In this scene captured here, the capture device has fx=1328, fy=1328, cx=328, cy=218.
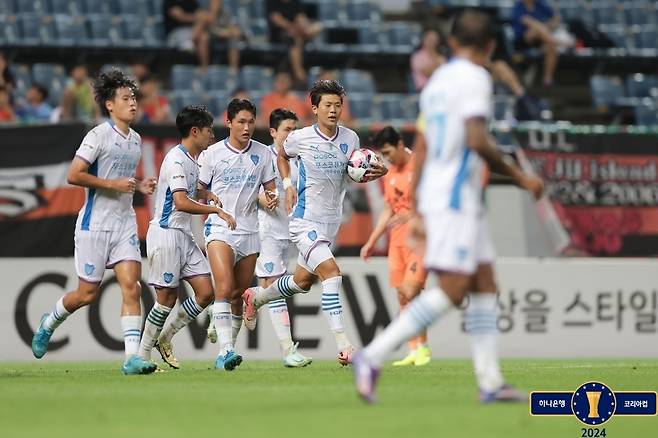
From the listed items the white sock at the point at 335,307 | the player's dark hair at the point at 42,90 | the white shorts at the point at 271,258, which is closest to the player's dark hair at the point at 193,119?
the white shorts at the point at 271,258

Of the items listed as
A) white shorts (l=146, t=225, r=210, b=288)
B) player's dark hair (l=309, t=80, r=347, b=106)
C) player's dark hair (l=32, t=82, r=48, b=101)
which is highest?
player's dark hair (l=309, t=80, r=347, b=106)

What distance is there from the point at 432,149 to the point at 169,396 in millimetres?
2602

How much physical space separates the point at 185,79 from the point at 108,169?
1058cm

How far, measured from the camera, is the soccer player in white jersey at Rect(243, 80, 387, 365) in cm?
1193

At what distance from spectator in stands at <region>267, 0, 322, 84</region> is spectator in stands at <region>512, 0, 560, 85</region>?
11.8ft

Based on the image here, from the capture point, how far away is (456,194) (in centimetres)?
761

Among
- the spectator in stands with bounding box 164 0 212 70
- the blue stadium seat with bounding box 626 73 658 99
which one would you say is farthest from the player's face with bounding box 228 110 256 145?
the blue stadium seat with bounding box 626 73 658 99

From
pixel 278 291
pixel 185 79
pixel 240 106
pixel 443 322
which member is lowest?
pixel 443 322

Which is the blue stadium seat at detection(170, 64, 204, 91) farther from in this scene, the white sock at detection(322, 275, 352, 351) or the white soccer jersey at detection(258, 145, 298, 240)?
the white sock at detection(322, 275, 352, 351)

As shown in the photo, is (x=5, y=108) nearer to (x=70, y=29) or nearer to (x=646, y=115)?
(x=70, y=29)

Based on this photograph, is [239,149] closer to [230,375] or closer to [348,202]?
[230,375]

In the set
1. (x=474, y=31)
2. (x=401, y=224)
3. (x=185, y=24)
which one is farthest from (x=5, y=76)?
(x=474, y=31)

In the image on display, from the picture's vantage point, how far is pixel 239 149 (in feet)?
40.1

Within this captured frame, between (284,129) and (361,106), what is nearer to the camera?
(284,129)
